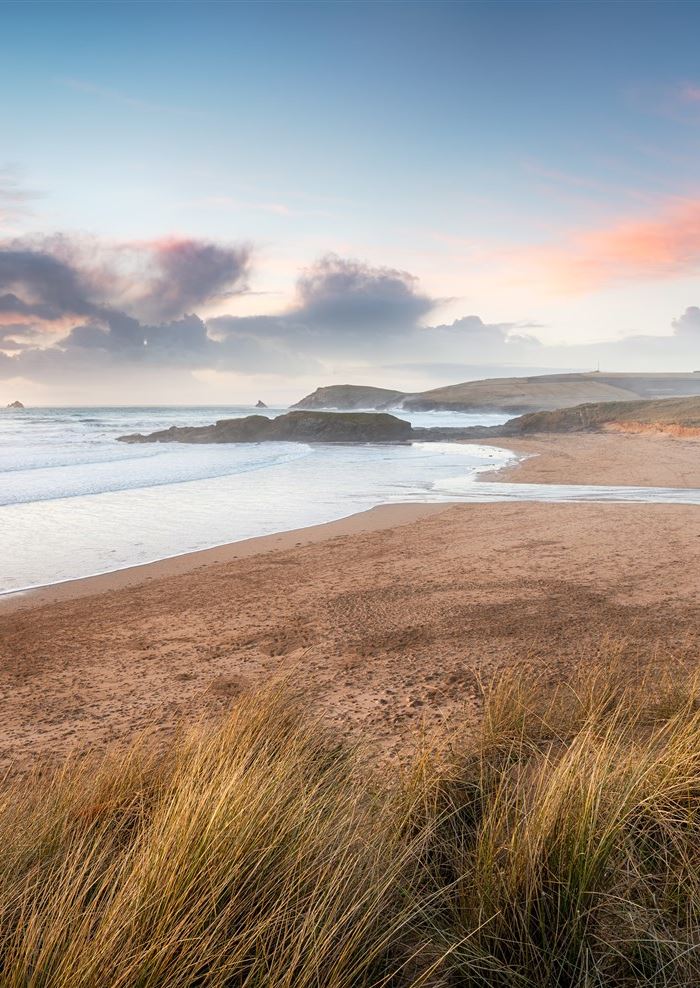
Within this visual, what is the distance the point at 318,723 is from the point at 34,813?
5.62 feet

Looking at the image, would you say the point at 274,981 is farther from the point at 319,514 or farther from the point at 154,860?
the point at 319,514

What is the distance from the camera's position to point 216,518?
14.9m

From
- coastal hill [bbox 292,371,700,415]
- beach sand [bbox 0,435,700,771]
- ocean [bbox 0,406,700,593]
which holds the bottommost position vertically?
beach sand [bbox 0,435,700,771]

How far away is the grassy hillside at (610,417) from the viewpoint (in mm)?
41469

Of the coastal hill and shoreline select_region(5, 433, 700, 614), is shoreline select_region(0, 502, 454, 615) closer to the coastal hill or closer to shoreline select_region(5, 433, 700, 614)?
shoreline select_region(5, 433, 700, 614)

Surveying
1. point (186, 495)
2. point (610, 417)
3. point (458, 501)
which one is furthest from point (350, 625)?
point (610, 417)

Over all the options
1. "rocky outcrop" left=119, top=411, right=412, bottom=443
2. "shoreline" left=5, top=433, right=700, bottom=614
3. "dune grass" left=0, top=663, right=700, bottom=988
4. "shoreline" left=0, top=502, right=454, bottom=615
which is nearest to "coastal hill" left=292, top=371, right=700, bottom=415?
"rocky outcrop" left=119, top=411, right=412, bottom=443

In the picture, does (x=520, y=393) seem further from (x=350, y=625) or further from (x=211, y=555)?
(x=350, y=625)

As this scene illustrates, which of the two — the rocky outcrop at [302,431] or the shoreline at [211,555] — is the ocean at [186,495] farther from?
the rocky outcrop at [302,431]

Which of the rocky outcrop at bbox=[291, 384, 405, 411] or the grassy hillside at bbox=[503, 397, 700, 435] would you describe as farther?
the rocky outcrop at bbox=[291, 384, 405, 411]

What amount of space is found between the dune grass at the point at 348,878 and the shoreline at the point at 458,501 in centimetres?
648

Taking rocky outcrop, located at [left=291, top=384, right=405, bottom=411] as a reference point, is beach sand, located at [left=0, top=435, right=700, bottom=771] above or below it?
below

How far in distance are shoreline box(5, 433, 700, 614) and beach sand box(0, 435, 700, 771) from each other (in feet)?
0.30

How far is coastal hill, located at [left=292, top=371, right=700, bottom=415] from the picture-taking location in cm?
11819
